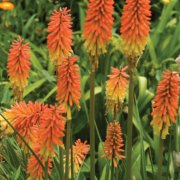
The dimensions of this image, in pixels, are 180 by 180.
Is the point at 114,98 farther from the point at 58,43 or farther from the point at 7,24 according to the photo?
the point at 7,24

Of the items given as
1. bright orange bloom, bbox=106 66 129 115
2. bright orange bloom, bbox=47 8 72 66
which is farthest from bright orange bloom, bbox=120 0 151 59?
bright orange bloom, bbox=106 66 129 115

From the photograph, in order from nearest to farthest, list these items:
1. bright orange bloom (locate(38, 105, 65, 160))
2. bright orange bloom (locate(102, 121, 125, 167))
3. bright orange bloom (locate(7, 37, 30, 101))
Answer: bright orange bloom (locate(38, 105, 65, 160)) < bright orange bloom (locate(102, 121, 125, 167)) < bright orange bloom (locate(7, 37, 30, 101))

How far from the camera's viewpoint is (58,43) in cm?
253

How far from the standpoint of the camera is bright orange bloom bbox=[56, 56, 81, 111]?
2.39 metres

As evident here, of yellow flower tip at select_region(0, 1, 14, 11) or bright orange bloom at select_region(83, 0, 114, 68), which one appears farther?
yellow flower tip at select_region(0, 1, 14, 11)

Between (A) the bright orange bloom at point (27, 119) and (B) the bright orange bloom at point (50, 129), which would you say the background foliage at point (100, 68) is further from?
(B) the bright orange bloom at point (50, 129)

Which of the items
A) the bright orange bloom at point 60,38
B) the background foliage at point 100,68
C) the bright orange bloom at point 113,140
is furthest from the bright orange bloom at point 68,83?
the background foliage at point 100,68

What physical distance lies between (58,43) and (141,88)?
8.84 ft

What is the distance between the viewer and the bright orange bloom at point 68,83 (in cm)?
239

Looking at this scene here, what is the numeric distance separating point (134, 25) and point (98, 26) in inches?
5.7

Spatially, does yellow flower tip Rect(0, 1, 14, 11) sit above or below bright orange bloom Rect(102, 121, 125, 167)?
above

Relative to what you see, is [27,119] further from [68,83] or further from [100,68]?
[100,68]

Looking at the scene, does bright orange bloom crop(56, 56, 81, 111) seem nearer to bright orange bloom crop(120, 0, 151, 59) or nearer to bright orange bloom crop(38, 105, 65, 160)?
bright orange bloom crop(38, 105, 65, 160)

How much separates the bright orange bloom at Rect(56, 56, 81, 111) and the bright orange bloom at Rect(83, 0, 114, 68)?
0.10 metres
